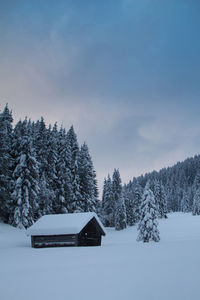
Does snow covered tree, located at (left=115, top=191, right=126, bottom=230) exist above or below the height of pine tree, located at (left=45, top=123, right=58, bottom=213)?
below

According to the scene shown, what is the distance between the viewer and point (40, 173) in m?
41.6

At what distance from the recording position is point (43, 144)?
139 feet

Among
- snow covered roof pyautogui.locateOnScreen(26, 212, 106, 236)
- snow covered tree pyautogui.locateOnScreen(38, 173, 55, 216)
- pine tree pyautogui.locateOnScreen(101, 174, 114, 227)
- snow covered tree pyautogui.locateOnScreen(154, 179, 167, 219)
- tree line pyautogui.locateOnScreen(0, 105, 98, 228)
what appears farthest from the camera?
snow covered tree pyautogui.locateOnScreen(154, 179, 167, 219)

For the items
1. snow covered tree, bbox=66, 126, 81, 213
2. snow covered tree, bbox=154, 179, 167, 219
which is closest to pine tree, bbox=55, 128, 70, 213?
snow covered tree, bbox=66, 126, 81, 213

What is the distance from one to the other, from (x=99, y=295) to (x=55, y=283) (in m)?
1.71

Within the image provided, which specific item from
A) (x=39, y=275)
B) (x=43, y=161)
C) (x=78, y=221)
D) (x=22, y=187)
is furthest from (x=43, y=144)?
(x=39, y=275)

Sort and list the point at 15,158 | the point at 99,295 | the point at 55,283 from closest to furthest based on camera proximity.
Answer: the point at 99,295 → the point at 55,283 → the point at 15,158

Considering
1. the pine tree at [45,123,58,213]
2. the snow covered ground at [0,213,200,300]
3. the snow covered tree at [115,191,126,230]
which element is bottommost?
the snow covered tree at [115,191,126,230]

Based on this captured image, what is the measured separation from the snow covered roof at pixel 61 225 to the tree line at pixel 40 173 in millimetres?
10546

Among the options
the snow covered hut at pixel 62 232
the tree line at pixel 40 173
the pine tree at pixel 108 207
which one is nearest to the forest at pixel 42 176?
the tree line at pixel 40 173

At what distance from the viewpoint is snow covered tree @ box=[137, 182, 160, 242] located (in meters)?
29.0

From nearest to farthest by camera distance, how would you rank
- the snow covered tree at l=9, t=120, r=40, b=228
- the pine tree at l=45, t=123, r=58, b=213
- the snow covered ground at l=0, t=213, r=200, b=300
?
the snow covered ground at l=0, t=213, r=200, b=300 < the snow covered tree at l=9, t=120, r=40, b=228 < the pine tree at l=45, t=123, r=58, b=213

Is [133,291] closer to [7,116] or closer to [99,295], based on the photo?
[99,295]

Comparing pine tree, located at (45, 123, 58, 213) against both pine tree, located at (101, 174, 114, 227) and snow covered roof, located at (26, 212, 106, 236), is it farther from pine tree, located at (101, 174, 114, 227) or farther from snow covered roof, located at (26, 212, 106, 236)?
pine tree, located at (101, 174, 114, 227)
